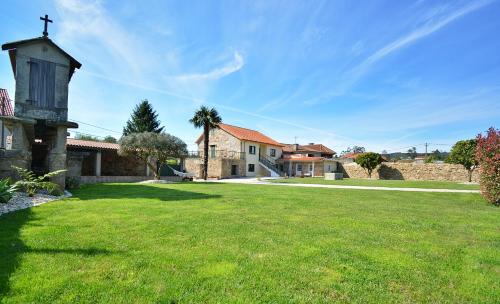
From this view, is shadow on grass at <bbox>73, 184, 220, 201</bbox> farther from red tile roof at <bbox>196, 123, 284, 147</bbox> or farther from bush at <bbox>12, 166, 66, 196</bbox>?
red tile roof at <bbox>196, 123, 284, 147</bbox>

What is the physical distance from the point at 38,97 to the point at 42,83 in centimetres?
62

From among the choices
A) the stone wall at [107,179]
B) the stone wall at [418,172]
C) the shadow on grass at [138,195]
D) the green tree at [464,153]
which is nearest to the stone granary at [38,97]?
the shadow on grass at [138,195]

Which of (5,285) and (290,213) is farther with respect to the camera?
(290,213)

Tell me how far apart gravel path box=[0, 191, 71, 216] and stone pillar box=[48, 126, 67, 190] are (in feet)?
4.59

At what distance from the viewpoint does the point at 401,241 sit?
567cm

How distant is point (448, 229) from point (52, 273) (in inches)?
306

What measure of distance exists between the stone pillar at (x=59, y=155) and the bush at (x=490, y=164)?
17.8 m

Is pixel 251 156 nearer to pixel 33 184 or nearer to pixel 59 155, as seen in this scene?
pixel 59 155

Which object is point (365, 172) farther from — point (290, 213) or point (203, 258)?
point (203, 258)

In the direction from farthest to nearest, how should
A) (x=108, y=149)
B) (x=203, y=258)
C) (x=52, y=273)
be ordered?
1. (x=108, y=149)
2. (x=203, y=258)
3. (x=52, y=273)

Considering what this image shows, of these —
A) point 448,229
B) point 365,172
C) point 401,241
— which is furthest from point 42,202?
point 365,172

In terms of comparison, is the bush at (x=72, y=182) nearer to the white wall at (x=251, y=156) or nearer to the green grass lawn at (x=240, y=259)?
the green grass lawn at (x=240, y=259)

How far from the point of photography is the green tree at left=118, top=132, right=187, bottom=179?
23.1 meters

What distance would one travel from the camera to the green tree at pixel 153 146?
23125mm
